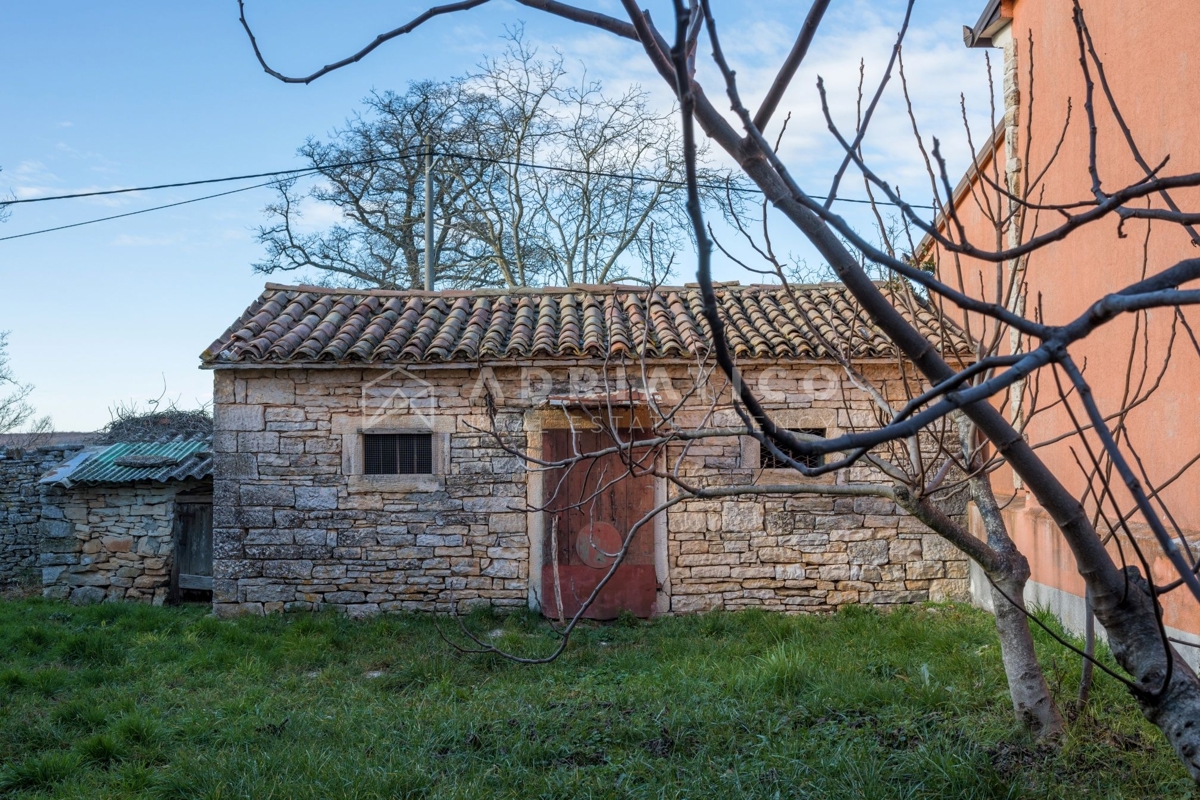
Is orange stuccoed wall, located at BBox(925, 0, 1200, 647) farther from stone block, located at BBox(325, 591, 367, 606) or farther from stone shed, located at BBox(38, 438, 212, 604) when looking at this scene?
stone shed, located at BBox(38, 438, 212, 604)

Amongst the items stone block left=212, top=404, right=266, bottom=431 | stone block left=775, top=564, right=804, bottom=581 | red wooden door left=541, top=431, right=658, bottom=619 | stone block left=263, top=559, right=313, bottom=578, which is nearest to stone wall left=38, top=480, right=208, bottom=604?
stone block left=212, top=404, right=266, bottom=431

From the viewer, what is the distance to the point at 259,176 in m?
12.0

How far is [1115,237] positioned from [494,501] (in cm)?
535

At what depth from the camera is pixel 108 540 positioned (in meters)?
9.13

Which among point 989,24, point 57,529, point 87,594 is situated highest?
point 989,24

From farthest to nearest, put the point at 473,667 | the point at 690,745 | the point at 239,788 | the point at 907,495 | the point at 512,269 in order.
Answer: the point at 512,269 < the point at 473,667 < the point at 690,745 < the point at 239,788 < the point at 907,495

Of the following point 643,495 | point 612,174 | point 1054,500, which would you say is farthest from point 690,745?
point 612,174

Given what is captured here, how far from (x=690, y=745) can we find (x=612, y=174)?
481 inches

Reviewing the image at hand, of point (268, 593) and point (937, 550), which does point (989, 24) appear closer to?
point (937, 550)

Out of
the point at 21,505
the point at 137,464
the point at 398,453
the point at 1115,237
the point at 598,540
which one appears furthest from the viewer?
the point at 21,505

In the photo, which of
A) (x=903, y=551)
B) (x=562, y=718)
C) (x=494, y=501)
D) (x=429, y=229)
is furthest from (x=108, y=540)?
(x=903, y=551)

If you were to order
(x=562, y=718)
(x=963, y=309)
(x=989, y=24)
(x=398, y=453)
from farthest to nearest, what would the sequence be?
(x=398, y=453)
(x=989, y=24)
(x=562, y=718)
(x=963, y=309)

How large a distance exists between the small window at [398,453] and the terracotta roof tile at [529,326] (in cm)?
75

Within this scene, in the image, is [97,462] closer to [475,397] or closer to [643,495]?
[475,397]
